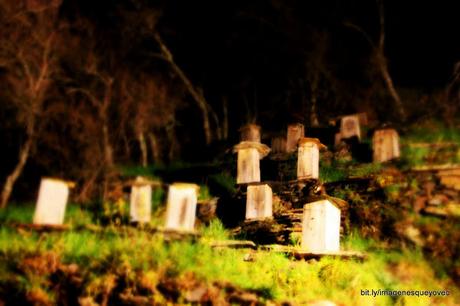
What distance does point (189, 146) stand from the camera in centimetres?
1409

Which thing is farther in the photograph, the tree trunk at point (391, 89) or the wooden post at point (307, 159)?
the tree trunk at point (391, 89)

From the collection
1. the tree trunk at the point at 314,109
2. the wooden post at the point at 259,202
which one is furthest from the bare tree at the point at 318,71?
the wooden post at the point at 259,202

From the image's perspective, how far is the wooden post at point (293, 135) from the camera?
8102 millimetres

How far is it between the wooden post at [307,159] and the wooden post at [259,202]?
2.11ft

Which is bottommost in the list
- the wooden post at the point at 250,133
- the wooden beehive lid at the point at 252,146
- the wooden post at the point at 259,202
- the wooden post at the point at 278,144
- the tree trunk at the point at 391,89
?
the wooden post at the point at 259,202

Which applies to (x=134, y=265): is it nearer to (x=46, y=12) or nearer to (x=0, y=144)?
(x=0, y=144)

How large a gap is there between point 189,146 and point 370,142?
22.0 feet

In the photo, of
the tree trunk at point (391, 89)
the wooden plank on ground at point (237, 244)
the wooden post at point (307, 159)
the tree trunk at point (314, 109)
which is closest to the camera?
the wooden plank on ground at point (237, 244)

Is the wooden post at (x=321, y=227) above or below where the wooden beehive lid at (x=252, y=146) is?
below

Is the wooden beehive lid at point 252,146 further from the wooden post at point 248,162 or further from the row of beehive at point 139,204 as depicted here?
the row of beehive at point 139,204

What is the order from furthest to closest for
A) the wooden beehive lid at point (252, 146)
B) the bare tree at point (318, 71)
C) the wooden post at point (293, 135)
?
the bare tree at point (318, 71) → the wooden post at point (293, 135) → the wooden beehive lid at point (252, 146)

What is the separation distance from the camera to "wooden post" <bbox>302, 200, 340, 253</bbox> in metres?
6.39

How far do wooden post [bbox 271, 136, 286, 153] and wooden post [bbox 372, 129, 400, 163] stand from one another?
66.8 inches

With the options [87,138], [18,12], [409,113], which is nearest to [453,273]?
[409,113]
